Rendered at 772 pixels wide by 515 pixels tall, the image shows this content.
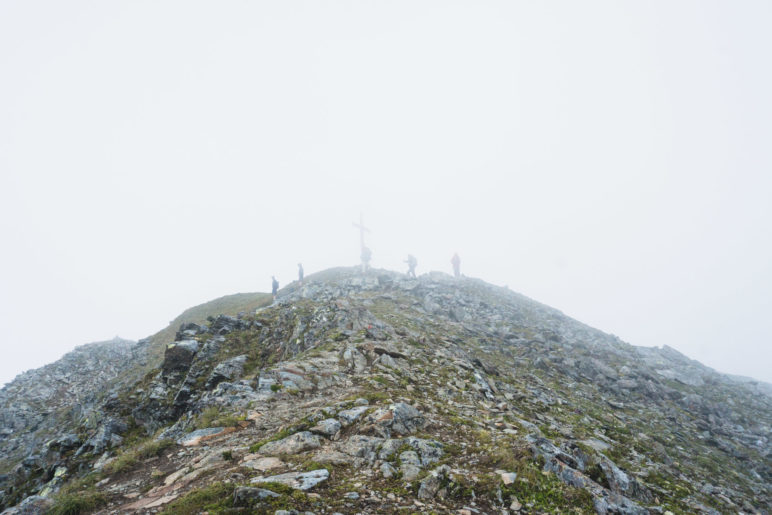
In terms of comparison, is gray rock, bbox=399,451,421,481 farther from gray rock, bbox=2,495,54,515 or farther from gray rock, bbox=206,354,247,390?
gray rock, bbox=206,354,247,390

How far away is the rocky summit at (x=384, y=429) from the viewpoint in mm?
6844

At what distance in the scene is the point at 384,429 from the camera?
9.19 meters

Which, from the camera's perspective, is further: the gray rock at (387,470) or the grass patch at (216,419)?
the grass patch at (216,419)

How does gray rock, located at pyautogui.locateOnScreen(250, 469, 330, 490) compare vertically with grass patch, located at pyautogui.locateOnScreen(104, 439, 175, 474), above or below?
above

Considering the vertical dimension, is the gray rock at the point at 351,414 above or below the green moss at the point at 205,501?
below

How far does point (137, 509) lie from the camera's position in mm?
6621

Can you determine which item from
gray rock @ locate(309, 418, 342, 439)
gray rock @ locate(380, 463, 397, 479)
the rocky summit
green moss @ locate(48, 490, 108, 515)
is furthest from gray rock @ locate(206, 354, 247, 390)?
gray rock @ locate(380, 463, 397, 479)

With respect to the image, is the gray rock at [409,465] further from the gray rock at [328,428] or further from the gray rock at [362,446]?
the gray rock at [328,428]

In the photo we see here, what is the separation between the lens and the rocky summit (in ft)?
22.5

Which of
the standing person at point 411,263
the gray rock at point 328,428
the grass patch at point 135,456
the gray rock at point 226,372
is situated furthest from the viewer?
the standing person at point 411,263

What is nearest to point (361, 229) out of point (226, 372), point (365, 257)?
point (365, 257)

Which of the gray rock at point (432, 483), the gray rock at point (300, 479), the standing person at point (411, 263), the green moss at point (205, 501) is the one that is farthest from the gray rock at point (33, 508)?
the standing person at point (411, 263)

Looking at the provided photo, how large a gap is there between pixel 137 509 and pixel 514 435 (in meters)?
9.20

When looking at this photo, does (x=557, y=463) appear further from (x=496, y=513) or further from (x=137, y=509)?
(x=137, y=509)
